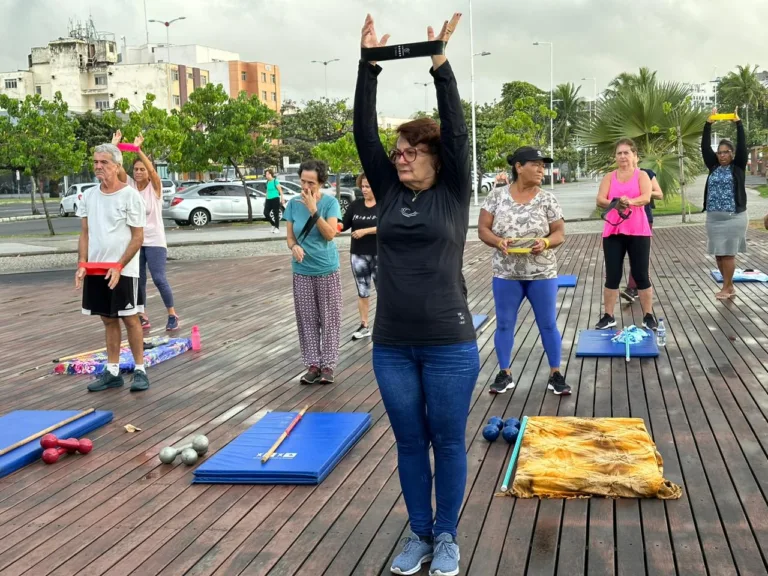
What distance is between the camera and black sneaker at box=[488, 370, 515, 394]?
603 cm

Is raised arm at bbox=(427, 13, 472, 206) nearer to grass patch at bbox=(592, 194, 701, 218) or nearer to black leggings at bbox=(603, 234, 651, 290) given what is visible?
black leggings at bbox=(603, 234, 651, 290)

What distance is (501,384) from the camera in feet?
19.9

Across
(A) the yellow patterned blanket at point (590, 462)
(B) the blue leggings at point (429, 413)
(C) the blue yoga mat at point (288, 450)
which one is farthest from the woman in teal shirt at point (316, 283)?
(B) the blue leggings at point (429, 413)

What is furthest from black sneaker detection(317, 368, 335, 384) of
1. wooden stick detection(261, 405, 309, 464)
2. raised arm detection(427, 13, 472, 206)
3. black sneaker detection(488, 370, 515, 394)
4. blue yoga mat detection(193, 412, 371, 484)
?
raised arm detection(427, 13, 472, 206)

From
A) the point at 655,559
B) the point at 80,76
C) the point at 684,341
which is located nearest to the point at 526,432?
the point at 655,559

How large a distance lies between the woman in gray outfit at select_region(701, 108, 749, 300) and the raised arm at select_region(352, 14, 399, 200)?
6702 millimetres

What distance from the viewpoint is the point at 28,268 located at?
17016mm

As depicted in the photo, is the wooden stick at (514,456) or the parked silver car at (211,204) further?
the parked silver car at (211,204)

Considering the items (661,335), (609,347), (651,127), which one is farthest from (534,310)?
(651,127)

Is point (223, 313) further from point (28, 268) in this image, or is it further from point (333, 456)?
point (28, 268)

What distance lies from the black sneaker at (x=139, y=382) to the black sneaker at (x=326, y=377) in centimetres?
139

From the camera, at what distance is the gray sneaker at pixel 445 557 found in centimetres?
328

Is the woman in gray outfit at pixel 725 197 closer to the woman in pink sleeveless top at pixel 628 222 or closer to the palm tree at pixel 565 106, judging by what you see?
the woman in pink sleeveless top at pixel 628 222

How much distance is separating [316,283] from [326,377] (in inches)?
29.8
